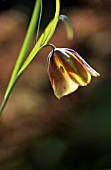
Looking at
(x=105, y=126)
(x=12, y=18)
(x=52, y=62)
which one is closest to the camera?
(x=52, y=62)

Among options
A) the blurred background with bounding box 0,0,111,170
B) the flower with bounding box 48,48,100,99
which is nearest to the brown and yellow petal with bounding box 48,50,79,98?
the flower with bounding box 48,48,100,99

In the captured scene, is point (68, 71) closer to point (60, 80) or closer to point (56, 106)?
point (60, 80)

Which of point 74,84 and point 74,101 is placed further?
point 74,101

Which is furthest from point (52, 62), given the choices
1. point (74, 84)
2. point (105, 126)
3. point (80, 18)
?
point (80, 18)

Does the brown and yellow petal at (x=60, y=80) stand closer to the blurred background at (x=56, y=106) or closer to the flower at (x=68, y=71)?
the flower at (x=68, y=71)

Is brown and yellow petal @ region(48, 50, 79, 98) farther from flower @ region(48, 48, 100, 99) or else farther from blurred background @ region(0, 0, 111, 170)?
blurred background @ region(0, 0, 111, 170)

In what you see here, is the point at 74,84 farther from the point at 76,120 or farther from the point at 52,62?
the point at 76,120

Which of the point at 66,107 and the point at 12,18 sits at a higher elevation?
the point at 12,18
